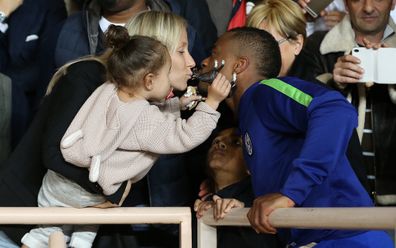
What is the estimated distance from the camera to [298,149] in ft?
10.1

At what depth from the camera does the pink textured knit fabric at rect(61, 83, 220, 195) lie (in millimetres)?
3209

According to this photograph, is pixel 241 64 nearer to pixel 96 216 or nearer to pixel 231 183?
pixel 231 183

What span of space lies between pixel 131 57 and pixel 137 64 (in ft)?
0.11

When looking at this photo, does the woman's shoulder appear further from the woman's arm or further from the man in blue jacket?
the man in blue jacket

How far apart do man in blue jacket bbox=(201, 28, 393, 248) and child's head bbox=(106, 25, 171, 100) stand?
0.26 metres

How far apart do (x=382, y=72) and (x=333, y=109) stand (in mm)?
1114

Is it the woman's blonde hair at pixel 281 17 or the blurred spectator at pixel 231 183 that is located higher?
the woman's blonde hair at pixel 281 17

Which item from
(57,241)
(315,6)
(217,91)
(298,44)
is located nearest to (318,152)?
(217,91)

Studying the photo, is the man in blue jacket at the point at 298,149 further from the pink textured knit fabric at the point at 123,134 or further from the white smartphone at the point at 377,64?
the white smartphone at the point at 377,64

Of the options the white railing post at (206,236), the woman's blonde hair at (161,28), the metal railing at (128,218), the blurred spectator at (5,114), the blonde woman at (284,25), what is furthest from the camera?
the blurred spectator at (5,114)

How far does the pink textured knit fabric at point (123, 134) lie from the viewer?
10.5ft

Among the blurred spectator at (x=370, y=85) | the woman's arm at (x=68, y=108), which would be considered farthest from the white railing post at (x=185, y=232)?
the blurred spectator at (x=370, y=85)

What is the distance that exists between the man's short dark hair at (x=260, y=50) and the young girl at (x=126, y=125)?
20 cm

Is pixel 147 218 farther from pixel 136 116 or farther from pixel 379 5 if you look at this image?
pixel 379 5
